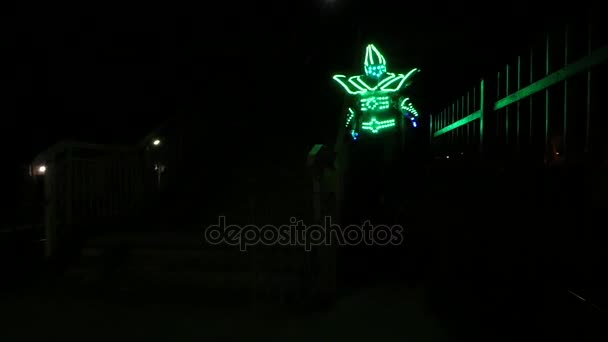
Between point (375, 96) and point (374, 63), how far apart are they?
73 centimetres

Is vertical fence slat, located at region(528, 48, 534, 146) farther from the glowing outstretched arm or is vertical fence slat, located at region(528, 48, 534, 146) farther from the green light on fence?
the green light on fence

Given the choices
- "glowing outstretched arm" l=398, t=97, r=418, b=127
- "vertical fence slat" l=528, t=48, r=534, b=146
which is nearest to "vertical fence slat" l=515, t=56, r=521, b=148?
"vertical fence slat" l=528, t=48, r=534, b=146

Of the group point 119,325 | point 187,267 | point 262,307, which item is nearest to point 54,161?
point 187,267

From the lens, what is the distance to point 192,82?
36.4 feet

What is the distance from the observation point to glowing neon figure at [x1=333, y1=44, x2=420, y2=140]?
10312mm

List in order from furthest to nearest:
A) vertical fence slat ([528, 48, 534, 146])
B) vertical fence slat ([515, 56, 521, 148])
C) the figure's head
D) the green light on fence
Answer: the green light on fence
the figure's head
vertical fence slat ([515, 56, 521, 148])
vertical fence slat ([528, 48, 534, 146])

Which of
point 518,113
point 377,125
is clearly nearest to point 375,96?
point 377,125

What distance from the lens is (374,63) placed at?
10484 millimetres

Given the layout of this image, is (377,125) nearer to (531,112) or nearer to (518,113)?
(518,113)

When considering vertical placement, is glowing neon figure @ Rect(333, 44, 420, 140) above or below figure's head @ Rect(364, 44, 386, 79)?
below

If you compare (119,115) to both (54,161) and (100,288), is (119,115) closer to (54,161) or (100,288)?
(54,161)

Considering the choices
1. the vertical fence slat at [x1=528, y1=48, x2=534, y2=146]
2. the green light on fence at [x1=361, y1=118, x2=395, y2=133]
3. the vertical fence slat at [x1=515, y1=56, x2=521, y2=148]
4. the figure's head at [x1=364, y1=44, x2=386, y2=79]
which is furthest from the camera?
the green light on fence at [x1=361, y1=118, x2=395, y2=133]

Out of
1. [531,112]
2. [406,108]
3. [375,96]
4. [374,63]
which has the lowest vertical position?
[531,112]

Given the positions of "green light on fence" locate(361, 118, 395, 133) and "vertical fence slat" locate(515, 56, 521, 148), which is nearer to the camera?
"vertical fence slat" locate(515, 56, 521, 148)
